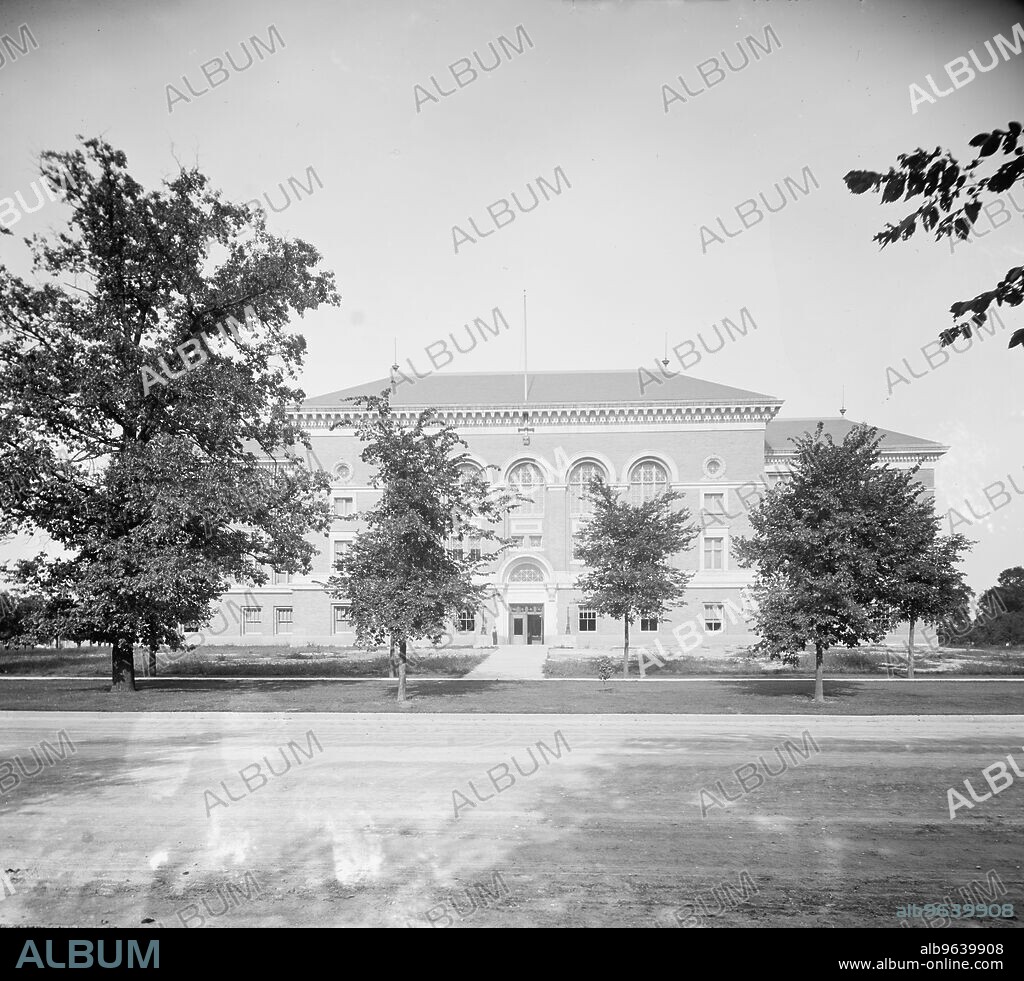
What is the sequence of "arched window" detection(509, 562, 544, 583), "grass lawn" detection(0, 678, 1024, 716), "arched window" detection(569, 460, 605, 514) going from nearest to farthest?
"grass lawn" detection(0, 678, 1024, 716) < "arched window" detection(569, 460, 605, 514) < "arched window" detection(509, 562, 544, 583)

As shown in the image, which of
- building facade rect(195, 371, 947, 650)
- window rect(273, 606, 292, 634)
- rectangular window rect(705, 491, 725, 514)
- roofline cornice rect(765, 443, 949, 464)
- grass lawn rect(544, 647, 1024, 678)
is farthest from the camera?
roofline cornice rect(765, 443, 949, 464)

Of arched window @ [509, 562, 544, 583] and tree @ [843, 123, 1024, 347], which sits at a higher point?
tree @ [843, 123, 1024, 347]

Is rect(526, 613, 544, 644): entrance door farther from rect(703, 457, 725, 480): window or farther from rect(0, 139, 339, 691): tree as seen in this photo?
rect(0, 139, 339, 691): tree

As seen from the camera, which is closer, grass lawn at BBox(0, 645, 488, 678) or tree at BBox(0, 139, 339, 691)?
tree at BBox(0, 139, 339, 691)

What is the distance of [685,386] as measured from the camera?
158 ft

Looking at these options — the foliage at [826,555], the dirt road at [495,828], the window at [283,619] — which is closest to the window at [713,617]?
the foliage at [826,555]

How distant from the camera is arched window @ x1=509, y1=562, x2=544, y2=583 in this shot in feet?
151

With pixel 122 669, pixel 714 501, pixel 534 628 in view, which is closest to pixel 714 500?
pixel 714 501

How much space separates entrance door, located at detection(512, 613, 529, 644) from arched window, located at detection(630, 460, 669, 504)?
35.0 ft

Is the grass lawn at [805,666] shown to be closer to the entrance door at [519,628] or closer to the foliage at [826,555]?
the entrance door at [519,628]

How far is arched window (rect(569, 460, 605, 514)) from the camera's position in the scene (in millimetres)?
45750

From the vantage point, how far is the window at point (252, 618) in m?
47.1

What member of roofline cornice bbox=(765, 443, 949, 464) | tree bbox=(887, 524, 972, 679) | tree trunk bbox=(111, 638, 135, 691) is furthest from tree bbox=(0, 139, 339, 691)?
roofline cornice bbox=(765, 443, 949, 464)

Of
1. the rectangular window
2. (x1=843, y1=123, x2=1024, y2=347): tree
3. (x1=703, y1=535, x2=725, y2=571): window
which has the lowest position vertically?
(x1=703, y1=535, x2=725, y2=571): window
